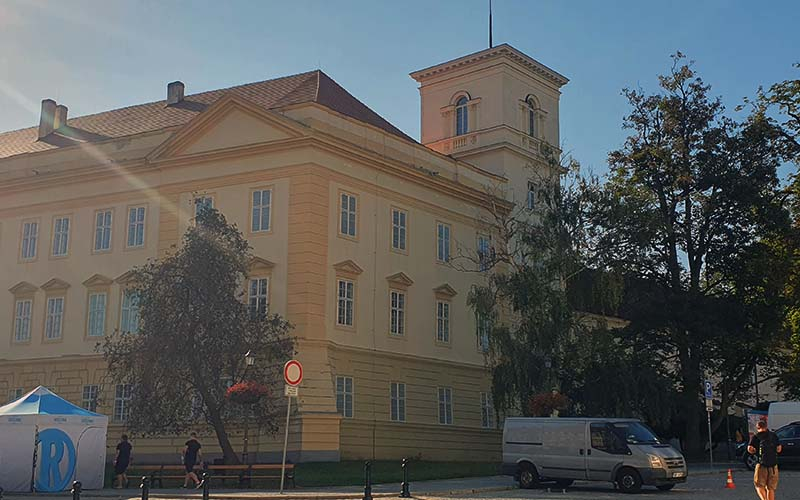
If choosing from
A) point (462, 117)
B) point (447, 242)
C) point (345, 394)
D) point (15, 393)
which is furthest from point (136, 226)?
point (462, 117)

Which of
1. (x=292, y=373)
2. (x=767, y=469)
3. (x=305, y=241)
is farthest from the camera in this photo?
(x=305, y=241)

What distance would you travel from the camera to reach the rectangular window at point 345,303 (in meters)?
39.0

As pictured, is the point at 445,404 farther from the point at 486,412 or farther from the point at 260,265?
the point at 260,265

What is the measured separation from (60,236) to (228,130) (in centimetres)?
1048

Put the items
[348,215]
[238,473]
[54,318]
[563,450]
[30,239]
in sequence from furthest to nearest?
[30,239], [54,318], [348,215], [238,473], [563,450]

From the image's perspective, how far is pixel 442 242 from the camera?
149 ft

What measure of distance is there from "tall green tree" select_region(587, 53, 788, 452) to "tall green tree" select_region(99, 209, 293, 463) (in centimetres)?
1976

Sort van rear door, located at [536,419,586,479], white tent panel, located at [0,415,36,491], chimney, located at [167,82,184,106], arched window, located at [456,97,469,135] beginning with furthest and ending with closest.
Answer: arched window, located at [456,97,469,135] → chimney, located at [167,82,184,106] → white tent panel, located at [0,415,36,491] → van rear door, located at [536,419,586,479]

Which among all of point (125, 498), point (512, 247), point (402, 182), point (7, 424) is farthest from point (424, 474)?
point (512, 247)

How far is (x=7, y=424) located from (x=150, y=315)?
635cm

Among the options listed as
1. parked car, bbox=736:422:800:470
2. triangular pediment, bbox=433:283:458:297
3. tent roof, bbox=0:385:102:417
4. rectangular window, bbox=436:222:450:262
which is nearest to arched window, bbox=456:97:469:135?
rectangular window, bbox=436:222:450:262

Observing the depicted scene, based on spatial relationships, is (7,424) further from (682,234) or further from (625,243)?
(682,234)

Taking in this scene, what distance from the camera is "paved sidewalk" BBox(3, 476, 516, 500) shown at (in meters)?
24.0

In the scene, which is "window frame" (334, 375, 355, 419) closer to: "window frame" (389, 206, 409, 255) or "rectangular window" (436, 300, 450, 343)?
"window frame" (389, 206, 409, 255)
